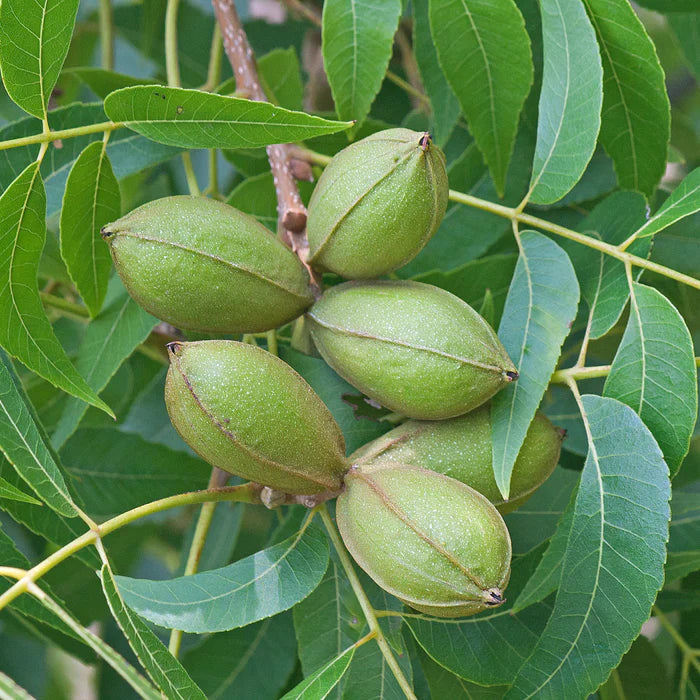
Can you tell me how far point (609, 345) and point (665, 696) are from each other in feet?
2.36

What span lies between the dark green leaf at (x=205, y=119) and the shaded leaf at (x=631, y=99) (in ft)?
1.94

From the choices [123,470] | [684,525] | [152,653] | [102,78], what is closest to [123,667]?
[152,653]

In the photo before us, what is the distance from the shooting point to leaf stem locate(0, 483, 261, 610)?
109 centimetres

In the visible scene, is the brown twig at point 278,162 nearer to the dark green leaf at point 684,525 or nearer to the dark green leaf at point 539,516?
the dark green leaf at point 539,516

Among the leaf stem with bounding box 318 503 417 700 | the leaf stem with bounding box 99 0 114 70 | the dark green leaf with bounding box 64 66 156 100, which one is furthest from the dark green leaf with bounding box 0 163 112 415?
the leaf stem with bounding box 99 0 114 70

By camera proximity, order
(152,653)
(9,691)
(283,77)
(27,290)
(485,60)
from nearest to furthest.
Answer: (9,691) → (152,653) → (27,290) → (485,60) → (283,77)

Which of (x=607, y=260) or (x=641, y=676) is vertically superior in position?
(x=607, y=260)

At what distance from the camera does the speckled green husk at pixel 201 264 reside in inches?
46.6

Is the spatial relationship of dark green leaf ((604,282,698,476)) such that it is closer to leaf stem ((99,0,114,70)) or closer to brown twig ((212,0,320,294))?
brown twig ((212,0,320,294))

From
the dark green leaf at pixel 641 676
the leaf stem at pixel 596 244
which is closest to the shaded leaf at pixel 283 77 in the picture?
the leaf stem at pixel 596 244

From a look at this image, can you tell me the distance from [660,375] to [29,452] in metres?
0.90

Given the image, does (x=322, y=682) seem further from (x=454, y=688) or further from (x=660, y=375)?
(x=660, y=375)

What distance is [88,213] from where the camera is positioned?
1.39m

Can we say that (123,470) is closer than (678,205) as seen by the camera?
No
